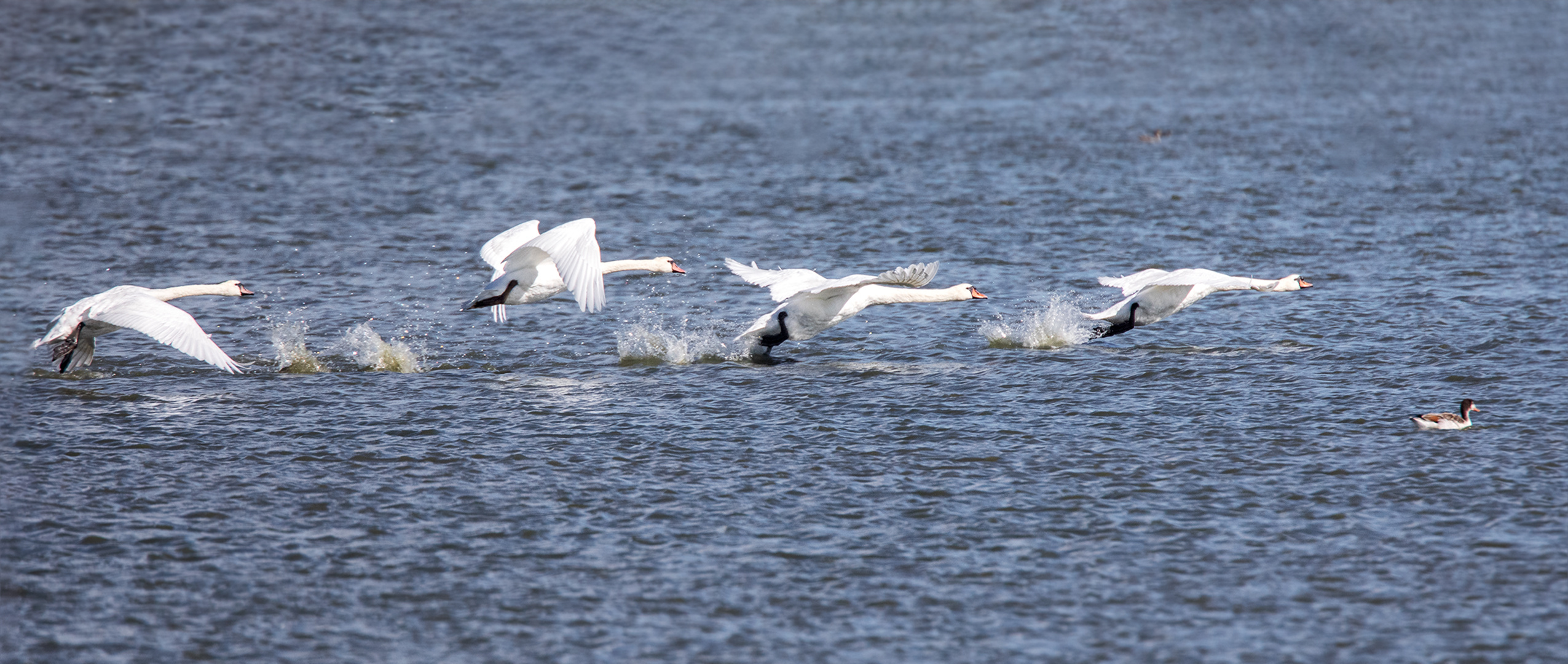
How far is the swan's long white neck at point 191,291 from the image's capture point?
1325 centimetres

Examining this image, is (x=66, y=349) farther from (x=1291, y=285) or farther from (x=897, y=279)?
(x=1291, y=285)

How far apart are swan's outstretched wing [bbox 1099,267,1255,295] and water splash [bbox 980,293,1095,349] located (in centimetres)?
82

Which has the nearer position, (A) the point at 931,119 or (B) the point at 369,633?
(B) the point at 369,633

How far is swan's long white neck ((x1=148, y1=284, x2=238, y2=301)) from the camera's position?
522 inches

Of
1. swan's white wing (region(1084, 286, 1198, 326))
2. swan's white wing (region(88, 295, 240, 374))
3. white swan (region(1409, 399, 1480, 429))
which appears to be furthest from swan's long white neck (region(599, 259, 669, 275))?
white swan (region(1409, 399, 1480, 429))

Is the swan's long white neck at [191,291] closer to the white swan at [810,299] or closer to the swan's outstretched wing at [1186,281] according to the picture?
the white swan at [810,299]

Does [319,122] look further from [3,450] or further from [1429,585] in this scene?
[1429,585]

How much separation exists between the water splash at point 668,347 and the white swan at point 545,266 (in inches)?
25.9

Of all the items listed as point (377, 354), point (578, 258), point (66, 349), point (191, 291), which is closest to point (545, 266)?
point (578, 258)

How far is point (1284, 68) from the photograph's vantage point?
1529 inches

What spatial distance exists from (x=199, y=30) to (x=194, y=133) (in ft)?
35.8

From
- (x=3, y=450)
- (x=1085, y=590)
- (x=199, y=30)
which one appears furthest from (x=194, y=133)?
(x=1085, y=590)

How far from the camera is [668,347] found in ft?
47.0

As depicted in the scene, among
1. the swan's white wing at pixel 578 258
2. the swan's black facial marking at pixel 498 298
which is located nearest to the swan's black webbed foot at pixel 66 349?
the swan's black facial marking at pixel 498 298
